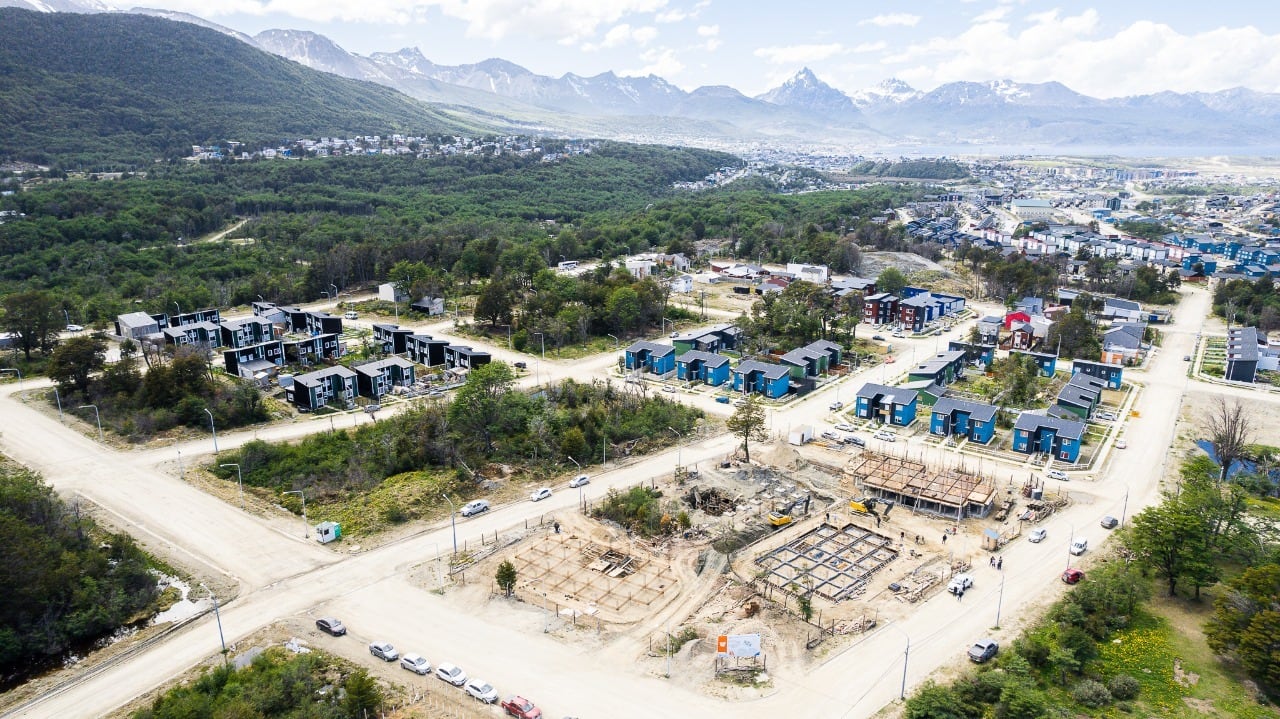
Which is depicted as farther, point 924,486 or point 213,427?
point 213,427

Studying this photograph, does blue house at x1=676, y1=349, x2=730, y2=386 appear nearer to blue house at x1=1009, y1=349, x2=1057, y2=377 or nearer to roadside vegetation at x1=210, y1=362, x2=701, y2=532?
roadside vegetation at x1=210, y1=362, x2=701, y2=532

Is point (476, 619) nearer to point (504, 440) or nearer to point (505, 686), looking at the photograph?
point (505, 686)

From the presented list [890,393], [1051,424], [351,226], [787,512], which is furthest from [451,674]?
[351,226]

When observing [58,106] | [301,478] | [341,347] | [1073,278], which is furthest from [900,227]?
[58,106]

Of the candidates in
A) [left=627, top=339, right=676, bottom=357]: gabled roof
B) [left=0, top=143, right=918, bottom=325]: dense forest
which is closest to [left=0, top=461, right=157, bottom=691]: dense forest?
[left=627, top=339, right=676, bottom=357]: gabled roof

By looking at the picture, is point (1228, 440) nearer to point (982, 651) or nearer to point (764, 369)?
point (982, 651)

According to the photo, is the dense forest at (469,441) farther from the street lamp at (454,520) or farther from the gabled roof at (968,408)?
the gabled roof at (968,408)

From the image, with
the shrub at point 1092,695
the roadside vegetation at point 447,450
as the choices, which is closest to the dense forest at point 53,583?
the roadside vegetation at point 447,450
